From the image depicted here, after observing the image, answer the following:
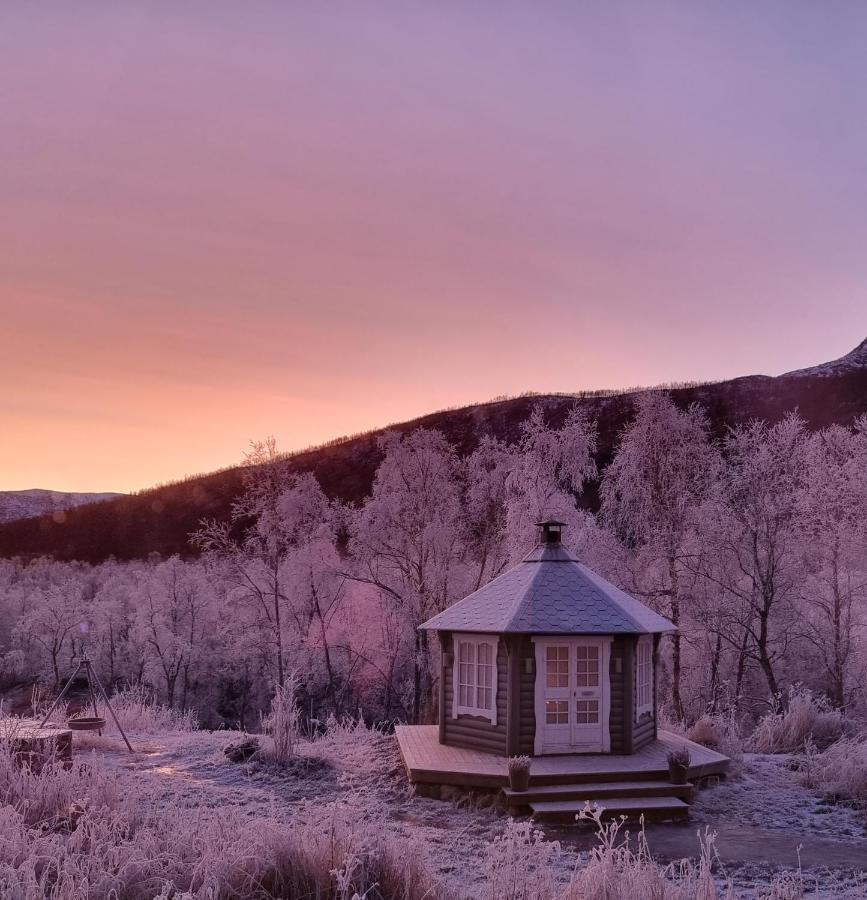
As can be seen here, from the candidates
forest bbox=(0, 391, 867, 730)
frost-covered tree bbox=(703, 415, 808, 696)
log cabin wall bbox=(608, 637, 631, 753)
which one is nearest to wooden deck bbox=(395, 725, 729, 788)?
log cabin wall bbox=(608, 637, 631, 753)

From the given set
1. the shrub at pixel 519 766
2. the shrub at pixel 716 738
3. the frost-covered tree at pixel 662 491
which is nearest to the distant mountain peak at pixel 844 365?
the frost-covered tree at pixel 662 491

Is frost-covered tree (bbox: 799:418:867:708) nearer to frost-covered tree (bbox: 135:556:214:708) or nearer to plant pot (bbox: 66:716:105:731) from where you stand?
plant pot (bbox: 66:716:105:731)

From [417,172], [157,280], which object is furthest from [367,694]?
[417,172]

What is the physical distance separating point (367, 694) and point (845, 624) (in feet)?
58.1

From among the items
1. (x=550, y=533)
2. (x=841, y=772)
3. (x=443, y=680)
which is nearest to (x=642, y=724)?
(x=841, y=772)

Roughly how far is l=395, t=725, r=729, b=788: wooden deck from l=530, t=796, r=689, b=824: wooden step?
484 mm

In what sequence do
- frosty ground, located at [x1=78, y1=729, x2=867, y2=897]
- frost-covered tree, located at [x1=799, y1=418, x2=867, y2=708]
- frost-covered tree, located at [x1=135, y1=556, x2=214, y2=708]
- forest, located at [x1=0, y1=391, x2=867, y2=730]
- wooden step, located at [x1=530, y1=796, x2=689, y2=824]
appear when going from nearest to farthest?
frosty ground, located at [x1=78, y1=729, x2=867, y2=897] < wooden step, located at [x1=530, y1=796, x2=689, y2=824] < frost-covered tree, located at [x1=799, y1=418, x2=867, y2=708] < forest, located at [x1=0, y1=391, x2=867, y2=730] < frost-covered tree, located at [x1=135, y1=556, x2=214, y2=708]

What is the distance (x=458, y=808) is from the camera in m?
10.9

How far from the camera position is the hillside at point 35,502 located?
9406 centimetres

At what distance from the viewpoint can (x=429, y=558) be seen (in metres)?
27.5

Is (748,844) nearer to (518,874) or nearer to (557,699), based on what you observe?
(557,699)

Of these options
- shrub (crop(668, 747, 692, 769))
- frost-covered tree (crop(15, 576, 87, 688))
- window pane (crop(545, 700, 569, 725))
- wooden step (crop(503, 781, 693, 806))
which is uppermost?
window pane (crop(545, 700, 569, 725))

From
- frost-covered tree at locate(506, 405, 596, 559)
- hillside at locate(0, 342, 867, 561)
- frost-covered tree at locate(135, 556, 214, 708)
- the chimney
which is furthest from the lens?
hillside at locate(0, 342, 867, 561)

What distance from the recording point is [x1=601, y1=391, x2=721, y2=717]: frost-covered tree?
2350cm
